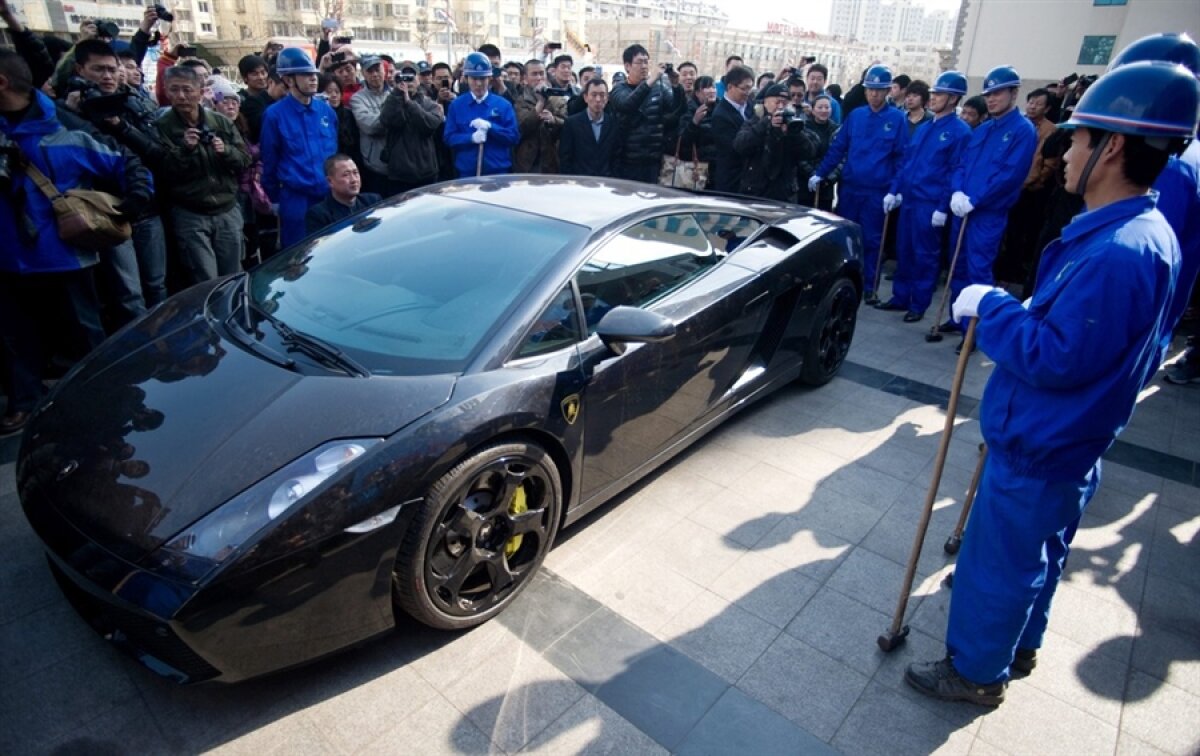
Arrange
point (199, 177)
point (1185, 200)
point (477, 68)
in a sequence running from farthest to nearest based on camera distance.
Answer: point (477, 68) < point (199, 177) < point (1185, 200)

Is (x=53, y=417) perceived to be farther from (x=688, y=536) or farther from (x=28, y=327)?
(x=688, y=536)

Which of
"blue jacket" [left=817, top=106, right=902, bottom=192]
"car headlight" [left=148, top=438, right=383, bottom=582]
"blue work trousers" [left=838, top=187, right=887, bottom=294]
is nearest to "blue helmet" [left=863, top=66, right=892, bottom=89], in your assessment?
"blue jacket" [left=817, top=106, right=902, bottom=192]

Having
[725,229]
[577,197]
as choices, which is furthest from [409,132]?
[725,229]

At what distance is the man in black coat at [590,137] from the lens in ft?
21.4

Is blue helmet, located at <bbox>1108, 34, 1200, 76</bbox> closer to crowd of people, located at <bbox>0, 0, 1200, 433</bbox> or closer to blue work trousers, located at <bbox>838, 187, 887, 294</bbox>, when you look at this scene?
crowd of people, located at <bbox>0, 0, 1200, 433</bbox>

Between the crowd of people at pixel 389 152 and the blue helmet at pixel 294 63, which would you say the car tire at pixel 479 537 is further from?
the blue helmet at pixel 294 63

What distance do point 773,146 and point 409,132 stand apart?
3.30 m

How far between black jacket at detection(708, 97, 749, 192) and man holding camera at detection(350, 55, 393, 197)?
9.28 ft

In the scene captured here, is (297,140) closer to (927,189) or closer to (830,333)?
(830,333)

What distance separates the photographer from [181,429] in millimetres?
2104

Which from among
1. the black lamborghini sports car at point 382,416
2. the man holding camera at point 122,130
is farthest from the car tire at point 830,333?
the man holding camera at point 122,130

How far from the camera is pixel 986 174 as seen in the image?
5.19 m

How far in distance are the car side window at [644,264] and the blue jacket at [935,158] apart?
344cm

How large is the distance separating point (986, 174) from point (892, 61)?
17585 cm
